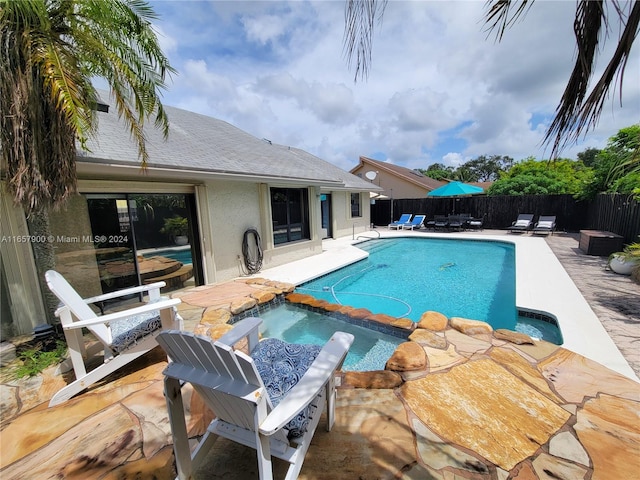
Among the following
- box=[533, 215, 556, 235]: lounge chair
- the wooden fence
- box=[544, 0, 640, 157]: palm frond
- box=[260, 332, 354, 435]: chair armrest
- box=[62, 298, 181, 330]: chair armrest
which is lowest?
box=[533, 215, 556, 235]: lounge chair

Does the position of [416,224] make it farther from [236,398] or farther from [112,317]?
[236,398]

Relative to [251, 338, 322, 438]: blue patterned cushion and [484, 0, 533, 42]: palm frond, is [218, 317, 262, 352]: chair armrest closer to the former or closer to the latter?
[251, 338, 322, 438]: blue patterned cushion

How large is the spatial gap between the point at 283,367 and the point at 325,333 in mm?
2614

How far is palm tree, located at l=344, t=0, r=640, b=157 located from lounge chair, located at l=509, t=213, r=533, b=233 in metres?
15.6

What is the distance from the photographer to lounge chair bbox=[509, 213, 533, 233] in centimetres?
1390

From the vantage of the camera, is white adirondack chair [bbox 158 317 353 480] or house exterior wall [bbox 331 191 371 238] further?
house exterior wall [bbox 331 191 371 238]

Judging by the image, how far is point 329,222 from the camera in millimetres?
14445

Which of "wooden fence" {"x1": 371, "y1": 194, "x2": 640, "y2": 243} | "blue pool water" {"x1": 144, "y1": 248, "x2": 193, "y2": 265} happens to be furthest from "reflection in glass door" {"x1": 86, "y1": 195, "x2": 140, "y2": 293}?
"wooden fence" {"x1": 371, "y1": 194, "x2": 640, "y2": 243}

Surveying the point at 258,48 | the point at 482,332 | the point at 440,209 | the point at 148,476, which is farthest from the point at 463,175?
the point at 148,476

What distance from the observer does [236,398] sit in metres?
1.49

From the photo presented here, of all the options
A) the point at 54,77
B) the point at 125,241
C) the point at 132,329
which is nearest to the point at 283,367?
the point at 132,329

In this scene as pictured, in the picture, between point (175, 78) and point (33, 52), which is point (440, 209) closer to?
point (175, 78)

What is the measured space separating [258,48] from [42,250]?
887cm

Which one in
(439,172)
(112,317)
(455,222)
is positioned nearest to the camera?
(112,317)
